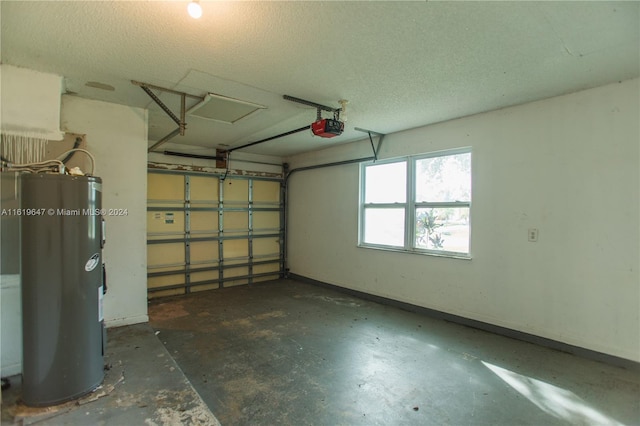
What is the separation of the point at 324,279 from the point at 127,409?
3.78 m

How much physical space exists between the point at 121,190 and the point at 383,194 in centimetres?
330

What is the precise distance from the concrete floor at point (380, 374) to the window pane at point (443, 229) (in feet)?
3.03

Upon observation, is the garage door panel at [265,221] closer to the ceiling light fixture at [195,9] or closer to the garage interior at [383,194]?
the garage interior at [383,194]

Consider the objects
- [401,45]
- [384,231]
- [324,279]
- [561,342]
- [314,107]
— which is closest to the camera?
[401,45]

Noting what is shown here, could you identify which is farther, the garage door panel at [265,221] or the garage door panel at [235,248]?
the garage door panel at [265,221]

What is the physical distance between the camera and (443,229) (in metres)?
3.89

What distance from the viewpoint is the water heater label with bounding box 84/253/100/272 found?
212 cm

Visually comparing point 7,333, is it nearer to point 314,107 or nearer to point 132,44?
point 132,44

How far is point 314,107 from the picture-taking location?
322cm

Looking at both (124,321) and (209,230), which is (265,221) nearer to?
(209,230)

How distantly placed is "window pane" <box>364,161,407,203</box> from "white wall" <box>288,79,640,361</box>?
33 cm

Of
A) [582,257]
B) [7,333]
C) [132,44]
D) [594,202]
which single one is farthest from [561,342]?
[7,333]

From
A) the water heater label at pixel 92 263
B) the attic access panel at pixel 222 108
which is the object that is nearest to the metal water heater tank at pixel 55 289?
the water heater label at pixel 92 263

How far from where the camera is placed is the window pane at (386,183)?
4.37 metres
